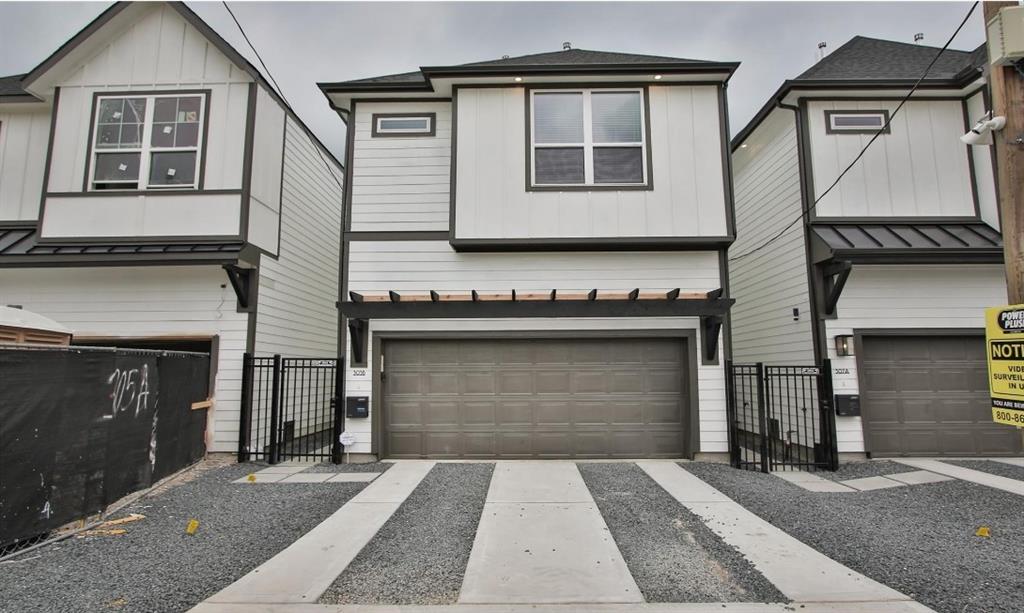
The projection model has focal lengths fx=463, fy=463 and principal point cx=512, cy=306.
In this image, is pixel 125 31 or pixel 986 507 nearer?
pixel 986 507

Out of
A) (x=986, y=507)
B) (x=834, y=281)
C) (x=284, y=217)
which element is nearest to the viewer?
(x=986, y=507)

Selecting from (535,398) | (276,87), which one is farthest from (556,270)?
(276,87)

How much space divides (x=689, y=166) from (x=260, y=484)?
800 cm

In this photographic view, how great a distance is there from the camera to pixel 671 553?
3975 mm

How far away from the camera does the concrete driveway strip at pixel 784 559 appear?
3266 mm

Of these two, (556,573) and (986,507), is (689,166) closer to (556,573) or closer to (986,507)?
(986,507)

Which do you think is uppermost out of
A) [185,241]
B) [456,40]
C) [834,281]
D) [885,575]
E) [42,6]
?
[456,40]

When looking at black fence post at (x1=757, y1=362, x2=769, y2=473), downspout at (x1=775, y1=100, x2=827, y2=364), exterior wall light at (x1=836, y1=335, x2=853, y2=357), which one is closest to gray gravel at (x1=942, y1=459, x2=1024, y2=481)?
exterior wall light at (x1=836, y1=335, x2=853, y2=357)

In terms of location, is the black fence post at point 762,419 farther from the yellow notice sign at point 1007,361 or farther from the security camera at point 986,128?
the security camera at point 986,128

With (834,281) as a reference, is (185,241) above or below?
above

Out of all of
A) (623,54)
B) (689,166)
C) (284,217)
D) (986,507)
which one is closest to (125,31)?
(284,217)

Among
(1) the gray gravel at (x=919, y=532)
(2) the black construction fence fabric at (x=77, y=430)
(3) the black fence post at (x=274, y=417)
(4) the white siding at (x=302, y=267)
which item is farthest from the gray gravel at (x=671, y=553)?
(4) the white siding at (x=302, y=267)

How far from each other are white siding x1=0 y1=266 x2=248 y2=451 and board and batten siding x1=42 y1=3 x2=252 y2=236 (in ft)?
2.45

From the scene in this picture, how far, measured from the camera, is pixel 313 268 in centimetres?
1052
